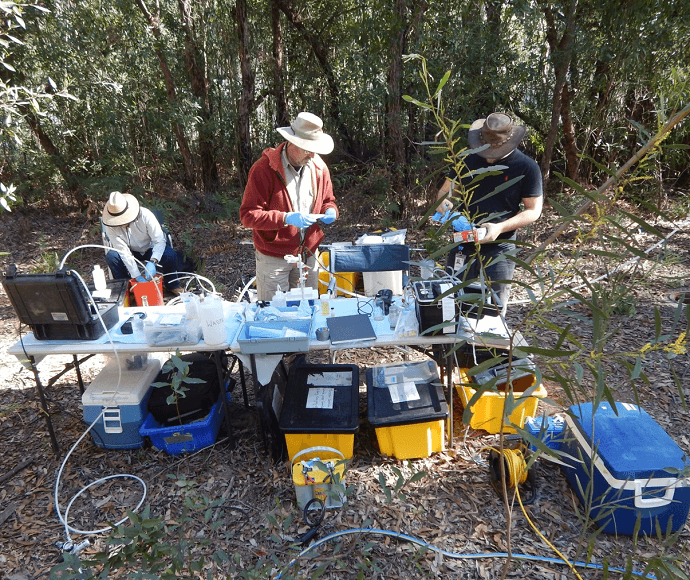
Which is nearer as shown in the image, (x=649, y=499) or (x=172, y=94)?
(x=649, y=499)

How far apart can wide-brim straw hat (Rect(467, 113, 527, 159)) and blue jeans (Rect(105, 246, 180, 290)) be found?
111 inches

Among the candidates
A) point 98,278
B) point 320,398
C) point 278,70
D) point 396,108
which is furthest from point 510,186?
point 278,70

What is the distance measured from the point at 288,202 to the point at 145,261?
185 centimetres

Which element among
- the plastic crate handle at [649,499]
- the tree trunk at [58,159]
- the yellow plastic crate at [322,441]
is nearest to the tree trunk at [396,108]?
the yellow plastic crate at [322,441]

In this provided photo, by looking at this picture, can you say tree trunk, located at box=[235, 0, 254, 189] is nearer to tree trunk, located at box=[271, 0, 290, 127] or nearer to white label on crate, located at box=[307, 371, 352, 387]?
tree trunk, located at box=[271, 0, 290, 127]

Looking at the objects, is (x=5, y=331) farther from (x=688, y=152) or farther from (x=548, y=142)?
(x=688, y=152)

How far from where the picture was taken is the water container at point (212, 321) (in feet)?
8.93

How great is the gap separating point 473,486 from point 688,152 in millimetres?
6320

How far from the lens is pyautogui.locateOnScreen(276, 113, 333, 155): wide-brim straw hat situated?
321 centimetres

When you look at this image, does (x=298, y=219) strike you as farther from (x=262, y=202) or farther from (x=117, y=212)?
(x=117, y=212)

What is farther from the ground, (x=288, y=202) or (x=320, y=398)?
(x=288, y=202)

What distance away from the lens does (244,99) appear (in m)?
7.14

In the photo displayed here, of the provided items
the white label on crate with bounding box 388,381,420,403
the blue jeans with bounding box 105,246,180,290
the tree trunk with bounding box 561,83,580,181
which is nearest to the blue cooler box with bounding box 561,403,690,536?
the white label on crate with bounding box 388,381,420,403

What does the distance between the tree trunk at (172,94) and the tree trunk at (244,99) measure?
863mm
